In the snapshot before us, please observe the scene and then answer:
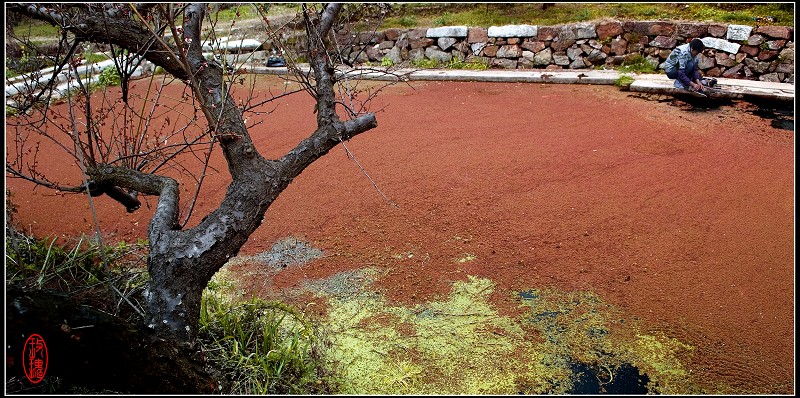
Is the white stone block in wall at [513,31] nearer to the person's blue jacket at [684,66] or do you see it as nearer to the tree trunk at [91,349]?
the person's blue jacket at [684,66]

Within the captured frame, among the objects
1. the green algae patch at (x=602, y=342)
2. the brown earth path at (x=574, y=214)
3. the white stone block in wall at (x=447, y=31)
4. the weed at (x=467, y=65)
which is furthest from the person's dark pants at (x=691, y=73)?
the green algae patch at (x=602, y=342)

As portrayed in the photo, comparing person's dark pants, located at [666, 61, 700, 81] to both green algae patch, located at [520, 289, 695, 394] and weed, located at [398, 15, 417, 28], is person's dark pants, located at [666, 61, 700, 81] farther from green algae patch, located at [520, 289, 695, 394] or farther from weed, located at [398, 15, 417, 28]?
green algae patch, located at [520, 289, 695, 394]

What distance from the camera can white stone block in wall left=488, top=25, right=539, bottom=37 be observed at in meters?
10.4

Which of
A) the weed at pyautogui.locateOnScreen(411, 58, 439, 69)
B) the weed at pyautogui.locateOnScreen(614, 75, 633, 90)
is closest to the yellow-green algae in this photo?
the weed at pyautogui.locateOnScreen(614, 75, 633, 90)

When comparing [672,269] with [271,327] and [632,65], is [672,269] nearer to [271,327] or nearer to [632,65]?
[271,327]

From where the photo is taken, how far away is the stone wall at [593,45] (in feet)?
29.0

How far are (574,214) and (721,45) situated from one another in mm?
5414

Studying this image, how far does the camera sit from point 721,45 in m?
9.11

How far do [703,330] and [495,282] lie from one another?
1.36 meters

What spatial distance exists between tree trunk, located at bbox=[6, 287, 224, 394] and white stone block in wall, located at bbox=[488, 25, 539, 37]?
350 inches

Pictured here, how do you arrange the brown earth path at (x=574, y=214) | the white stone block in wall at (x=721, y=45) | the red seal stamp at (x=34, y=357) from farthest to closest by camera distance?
the white stone block in wall at (x=721, y=45)
the brown earth path at (x=574, y=214)
the red seal stamp at (x=34, y=357)

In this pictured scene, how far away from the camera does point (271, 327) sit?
11.7ft

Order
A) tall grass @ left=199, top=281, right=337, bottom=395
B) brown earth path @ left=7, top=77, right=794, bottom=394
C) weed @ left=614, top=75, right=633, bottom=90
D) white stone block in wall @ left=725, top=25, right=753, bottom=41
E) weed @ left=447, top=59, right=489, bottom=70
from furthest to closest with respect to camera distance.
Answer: weed @ left=447, top=59, right=489, bottom=70, white stone block in wall @ left=725, top=25, right=753, bottom=41, weed @ left=614, top=75, right=633, bottom=90, brown earth path @ left=7, top=77, right=794, bottom=394, tall grass @ left=199, top=281, right=337, bottom=395

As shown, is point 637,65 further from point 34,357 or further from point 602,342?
point 34,357
